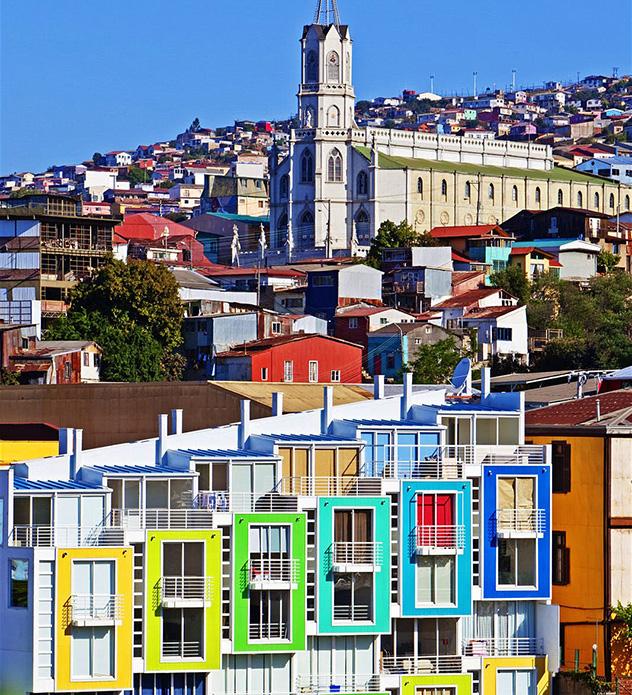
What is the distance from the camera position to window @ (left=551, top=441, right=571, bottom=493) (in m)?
32.2

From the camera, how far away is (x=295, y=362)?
2613 inches

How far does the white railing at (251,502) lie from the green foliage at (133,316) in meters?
39.4

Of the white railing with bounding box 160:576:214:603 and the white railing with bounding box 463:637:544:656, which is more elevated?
the white railing with bounding box 160:576:214:603

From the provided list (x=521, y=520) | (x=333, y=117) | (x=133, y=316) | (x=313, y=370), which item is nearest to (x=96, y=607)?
(x=521, y=520)

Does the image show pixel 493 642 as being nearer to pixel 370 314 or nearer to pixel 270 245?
pixel 370 314

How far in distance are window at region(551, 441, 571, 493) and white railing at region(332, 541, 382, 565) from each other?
12.4ft

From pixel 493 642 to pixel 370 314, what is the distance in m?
48.5

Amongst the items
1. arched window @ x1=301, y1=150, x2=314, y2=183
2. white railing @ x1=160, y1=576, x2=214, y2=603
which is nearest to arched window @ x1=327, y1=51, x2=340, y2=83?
arched window @ x1=301, y1=150, x2=314, y2=183

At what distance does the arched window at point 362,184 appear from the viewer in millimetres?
121688

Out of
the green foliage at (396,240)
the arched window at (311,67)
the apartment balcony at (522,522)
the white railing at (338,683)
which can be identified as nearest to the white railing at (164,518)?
the white railing at (338,683)

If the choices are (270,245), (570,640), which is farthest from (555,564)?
(270,245)

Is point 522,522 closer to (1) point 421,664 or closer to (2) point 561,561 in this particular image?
(2) point 561,561

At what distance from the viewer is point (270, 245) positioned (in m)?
123

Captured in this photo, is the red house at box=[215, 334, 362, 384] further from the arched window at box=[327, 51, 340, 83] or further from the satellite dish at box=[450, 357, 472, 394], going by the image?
the arched window at box=[327, 51, 340, 83]
